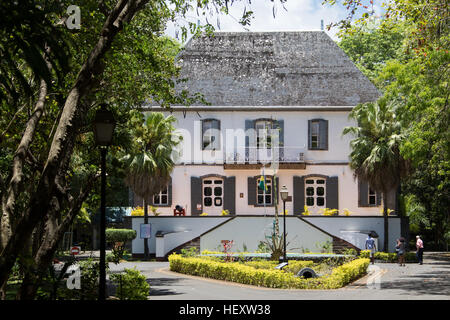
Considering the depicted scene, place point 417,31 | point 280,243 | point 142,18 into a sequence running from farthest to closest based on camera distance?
point 280,243 → point 417,31 → point 142,18

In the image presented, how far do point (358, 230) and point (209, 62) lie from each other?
13645 millimetres

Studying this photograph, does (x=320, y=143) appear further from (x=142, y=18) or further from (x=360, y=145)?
(x=142, y=18)

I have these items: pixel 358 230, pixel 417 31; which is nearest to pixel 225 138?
pixel 358 230

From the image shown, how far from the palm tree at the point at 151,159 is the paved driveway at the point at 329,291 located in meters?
8.49

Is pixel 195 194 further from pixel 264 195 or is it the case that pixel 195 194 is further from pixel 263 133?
pixel 263 133

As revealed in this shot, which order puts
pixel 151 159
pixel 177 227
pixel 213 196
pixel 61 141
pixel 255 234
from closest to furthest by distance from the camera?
pixel 61 141 → pixel 151 159 → pixel 255 234 → pixel 177 227 → pixel 213 196

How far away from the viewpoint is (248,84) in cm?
4328

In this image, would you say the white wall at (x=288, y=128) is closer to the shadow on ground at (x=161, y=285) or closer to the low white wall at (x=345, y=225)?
the low white wall at (x=345, y=225)

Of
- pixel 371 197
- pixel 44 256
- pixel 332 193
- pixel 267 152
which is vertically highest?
pixel 267 152

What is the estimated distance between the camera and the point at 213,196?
41.9m

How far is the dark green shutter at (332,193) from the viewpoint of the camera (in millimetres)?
41562

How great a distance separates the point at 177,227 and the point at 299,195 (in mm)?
7292

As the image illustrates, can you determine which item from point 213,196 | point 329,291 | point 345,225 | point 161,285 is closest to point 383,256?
point 345,225

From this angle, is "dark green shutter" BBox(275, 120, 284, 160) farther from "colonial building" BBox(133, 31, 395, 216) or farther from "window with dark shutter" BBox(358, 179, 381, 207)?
"window with dark shutter" BBox(358, 179, 381, 207)
